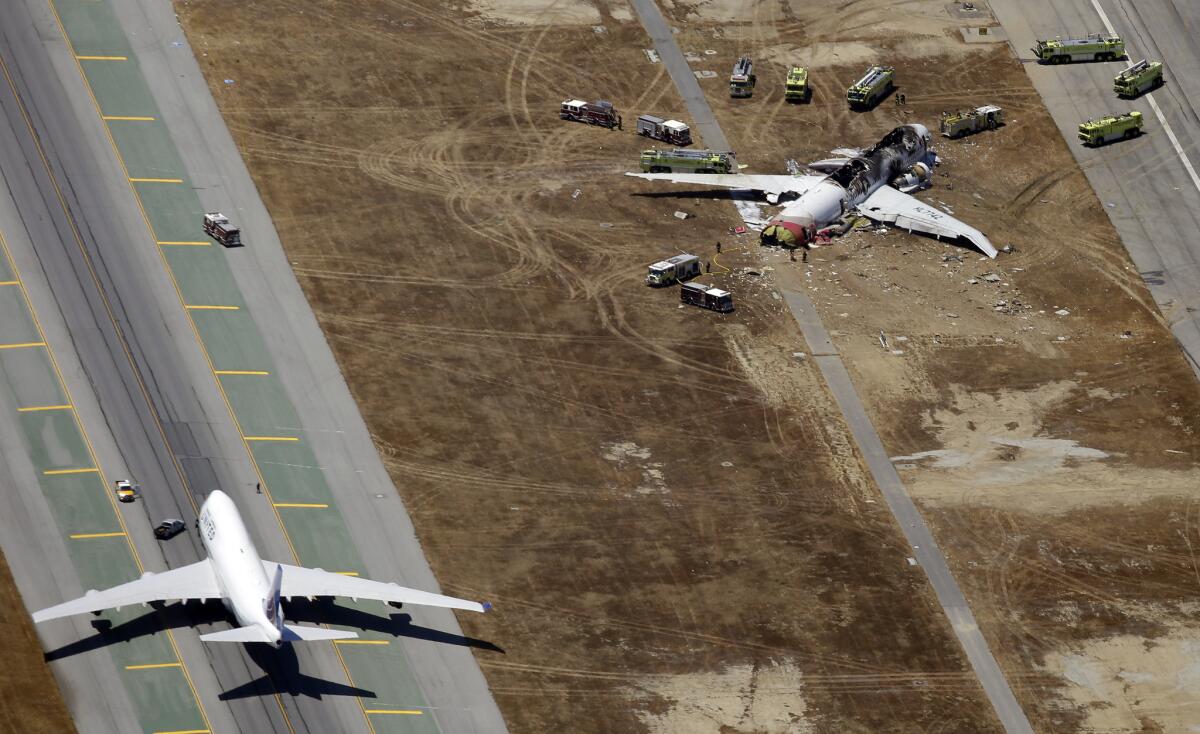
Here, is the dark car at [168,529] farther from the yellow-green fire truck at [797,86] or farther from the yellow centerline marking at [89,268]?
the yellow-green fire truck at [797,86]

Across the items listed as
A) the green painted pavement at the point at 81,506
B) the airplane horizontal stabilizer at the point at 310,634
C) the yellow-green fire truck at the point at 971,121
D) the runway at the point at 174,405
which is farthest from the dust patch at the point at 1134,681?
the yellow-green fire truck at the point at 971,121

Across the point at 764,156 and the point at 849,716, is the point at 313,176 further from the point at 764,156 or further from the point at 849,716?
the point at 849,716

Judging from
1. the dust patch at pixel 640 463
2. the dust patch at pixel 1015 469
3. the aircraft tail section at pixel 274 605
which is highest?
the aircraft tail section at pixel 274 605

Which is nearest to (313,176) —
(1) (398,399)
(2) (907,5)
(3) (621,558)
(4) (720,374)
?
(1) (398,399)

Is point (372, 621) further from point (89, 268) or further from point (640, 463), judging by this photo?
point (89, 268)

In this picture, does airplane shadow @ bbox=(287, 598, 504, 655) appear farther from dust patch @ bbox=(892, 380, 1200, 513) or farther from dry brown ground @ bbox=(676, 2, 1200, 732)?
dust patch @ bbox=(892, 380, 1200, 513)

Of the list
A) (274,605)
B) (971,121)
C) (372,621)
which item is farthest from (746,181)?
(274,605)
